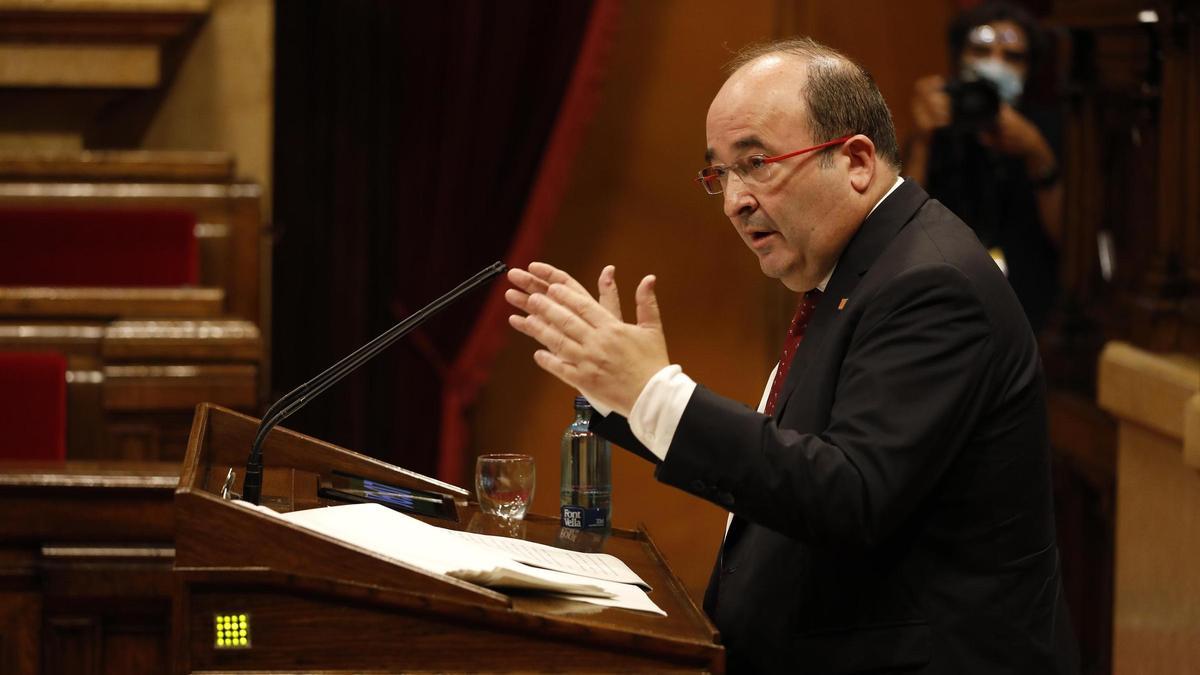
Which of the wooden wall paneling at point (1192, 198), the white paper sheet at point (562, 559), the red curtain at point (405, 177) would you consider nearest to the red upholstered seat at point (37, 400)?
the red curtain at point (405, 177)

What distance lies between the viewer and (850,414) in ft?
5.06

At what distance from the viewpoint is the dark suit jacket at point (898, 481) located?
1507 mm

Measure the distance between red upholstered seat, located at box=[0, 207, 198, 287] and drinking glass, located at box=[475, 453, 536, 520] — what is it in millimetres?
2051

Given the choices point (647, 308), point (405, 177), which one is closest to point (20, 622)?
point (647, 308)

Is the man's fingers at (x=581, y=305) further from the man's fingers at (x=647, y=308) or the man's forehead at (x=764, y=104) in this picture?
the man's forehead at (x=764, y=104)

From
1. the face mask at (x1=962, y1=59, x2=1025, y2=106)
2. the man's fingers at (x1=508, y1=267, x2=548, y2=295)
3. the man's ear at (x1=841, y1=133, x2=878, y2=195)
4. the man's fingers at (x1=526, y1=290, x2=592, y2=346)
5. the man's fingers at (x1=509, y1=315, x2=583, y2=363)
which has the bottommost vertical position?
the man's fingers at (x1=509, y1=315, x2=583, y2=363)

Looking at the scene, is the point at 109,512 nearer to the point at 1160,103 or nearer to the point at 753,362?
the point at 1160,103

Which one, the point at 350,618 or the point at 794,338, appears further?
the point at 794,338

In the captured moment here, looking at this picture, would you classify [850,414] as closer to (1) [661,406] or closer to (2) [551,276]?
(1) [661,406]

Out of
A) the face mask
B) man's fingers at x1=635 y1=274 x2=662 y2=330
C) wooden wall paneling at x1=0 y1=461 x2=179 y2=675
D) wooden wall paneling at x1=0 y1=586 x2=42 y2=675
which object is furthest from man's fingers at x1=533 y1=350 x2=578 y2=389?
the face mask

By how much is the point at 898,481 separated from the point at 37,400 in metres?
2.53

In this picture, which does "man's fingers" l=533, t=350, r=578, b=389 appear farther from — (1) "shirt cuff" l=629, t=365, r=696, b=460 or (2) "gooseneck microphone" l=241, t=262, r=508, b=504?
(2) "gooseneck microphone" l=241, t=262, r=508, b=504

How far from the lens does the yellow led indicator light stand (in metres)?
1.48

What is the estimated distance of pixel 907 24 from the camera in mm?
4848
